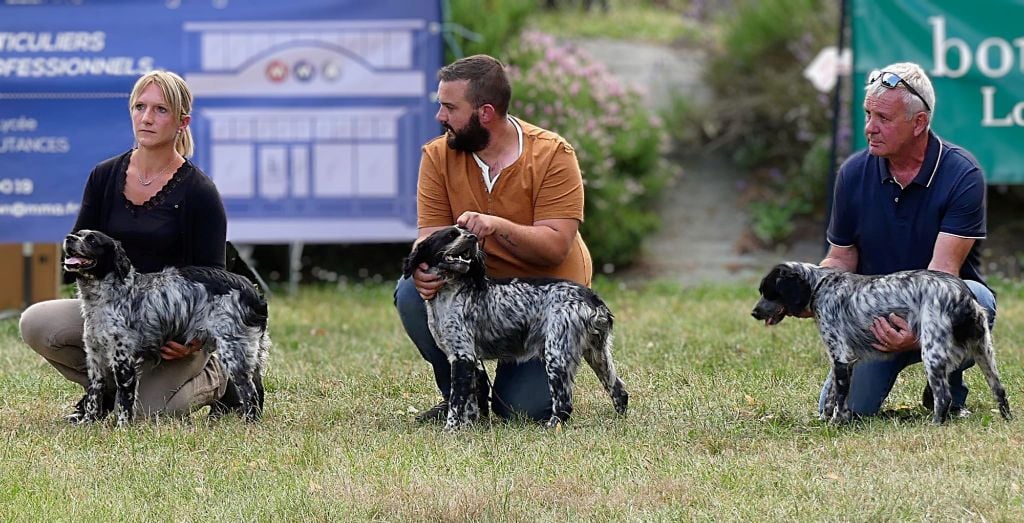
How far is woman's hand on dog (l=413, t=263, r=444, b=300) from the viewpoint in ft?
18.4

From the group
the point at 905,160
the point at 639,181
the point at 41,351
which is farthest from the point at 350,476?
the point at 639,181

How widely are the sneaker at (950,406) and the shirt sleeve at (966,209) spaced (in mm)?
642

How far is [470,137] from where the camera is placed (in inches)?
227

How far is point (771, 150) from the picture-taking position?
45.0 ft

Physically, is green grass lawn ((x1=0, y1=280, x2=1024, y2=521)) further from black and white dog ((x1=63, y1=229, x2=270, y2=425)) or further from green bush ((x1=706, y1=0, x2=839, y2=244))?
green bush ((x1=706, y1=0, x2=839, y2=244))

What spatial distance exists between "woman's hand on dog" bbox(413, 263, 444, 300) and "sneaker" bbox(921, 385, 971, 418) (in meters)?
1.98

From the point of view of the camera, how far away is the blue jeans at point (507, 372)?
598cm

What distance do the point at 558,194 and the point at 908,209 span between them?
1.38 m

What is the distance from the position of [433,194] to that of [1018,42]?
530 centimetres

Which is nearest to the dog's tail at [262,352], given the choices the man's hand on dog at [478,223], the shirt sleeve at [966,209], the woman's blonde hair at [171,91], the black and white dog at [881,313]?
the woman's blonde hair at [171,91]

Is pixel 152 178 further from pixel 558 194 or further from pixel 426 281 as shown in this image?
pixel 558 194

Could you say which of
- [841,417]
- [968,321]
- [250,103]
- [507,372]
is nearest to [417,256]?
[507,372]

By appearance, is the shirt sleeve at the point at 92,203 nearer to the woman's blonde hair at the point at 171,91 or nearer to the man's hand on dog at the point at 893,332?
the woman's blonde hair at the point at 171,91

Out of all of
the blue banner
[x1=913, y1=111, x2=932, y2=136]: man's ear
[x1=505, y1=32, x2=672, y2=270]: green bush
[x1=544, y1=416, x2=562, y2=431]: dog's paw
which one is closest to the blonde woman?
[x1=544, y1=416, x2=562, y2=431]: dog's paw
